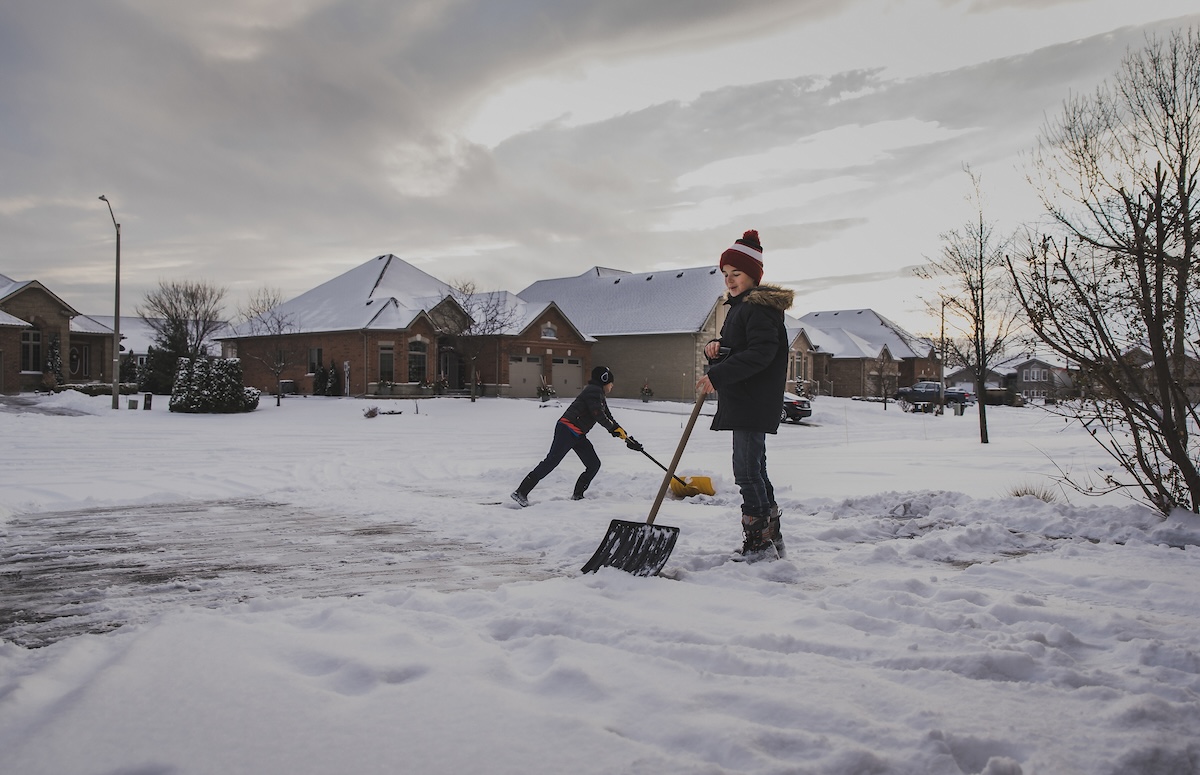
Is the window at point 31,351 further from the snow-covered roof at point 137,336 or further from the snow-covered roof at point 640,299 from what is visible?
the snow-covered roof at point 640,299

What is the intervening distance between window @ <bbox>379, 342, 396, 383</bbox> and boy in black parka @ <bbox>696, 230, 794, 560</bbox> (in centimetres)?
3353

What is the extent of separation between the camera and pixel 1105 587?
4.60 metres

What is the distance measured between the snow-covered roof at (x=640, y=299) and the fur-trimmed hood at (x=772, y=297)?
Result: 35931 millimetres

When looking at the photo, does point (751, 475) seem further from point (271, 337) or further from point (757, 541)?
point (271, 337)

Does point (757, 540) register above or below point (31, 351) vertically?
below

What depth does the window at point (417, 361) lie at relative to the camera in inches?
1479

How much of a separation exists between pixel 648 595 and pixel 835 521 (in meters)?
3.18

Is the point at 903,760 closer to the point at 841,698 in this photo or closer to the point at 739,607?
the point at 841,698

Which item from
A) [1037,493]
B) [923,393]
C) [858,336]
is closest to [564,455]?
[1037,493]

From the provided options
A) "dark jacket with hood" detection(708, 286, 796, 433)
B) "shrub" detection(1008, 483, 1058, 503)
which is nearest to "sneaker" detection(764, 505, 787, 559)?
"dark jacket with hood" detection(708, 286, 796, 433)

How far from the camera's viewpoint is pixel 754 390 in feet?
17.3

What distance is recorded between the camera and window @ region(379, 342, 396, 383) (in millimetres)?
37094

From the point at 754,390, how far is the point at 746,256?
3.43 feet

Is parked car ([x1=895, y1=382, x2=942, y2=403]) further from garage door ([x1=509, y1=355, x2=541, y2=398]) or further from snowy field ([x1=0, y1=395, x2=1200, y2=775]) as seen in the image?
snowy field ([x1=0, y1=395, x2=1200, y2=775])
